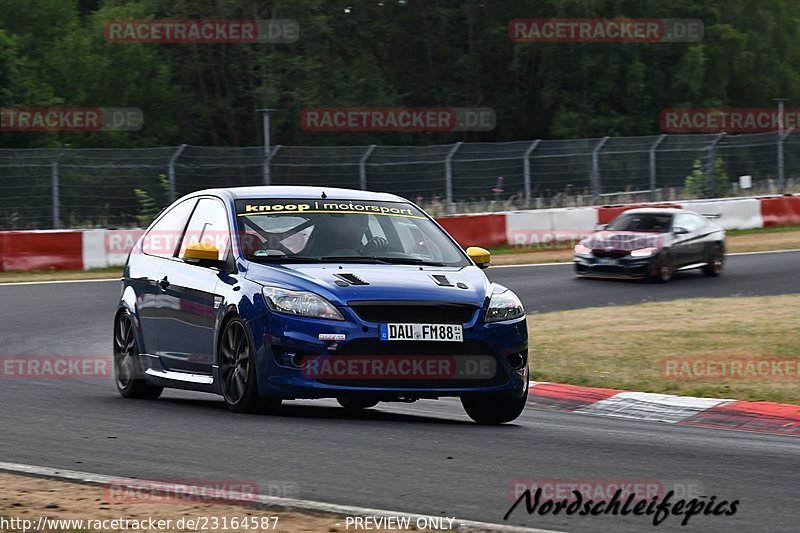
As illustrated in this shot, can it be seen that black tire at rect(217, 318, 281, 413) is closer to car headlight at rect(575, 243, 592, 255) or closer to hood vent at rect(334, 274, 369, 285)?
hood vent at rect(334, 274, 369, 285)

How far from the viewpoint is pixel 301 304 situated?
8812mm

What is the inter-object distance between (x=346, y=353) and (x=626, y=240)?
15123 mm

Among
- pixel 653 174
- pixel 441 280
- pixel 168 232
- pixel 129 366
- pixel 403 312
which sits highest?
pixel 653 174

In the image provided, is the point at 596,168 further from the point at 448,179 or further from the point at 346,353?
the point at 346,353

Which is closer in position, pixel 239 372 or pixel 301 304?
pixel 301 304

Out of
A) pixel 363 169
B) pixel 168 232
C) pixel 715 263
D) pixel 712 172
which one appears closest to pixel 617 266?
pixel 715 263

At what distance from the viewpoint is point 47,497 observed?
647 cm

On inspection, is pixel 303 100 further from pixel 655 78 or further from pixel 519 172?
pixel 519 172

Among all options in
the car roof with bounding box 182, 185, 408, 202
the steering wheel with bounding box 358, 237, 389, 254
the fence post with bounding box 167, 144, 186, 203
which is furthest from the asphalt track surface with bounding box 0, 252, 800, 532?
the fence post with bounding box 167, 144, 186, 203

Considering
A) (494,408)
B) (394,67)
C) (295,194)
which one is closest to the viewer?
(494,408)

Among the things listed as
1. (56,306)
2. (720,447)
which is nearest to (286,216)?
(720,447)

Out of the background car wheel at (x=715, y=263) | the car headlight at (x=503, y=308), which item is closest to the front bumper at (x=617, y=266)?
the background car wheel at (x=715, y=263)

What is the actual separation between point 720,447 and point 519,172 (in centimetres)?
2327

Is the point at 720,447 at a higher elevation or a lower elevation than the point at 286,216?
lower
